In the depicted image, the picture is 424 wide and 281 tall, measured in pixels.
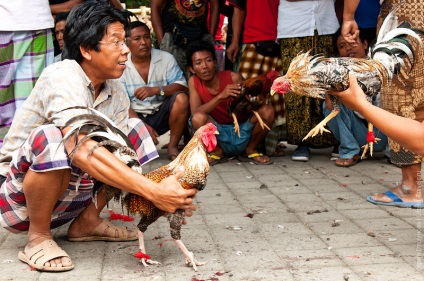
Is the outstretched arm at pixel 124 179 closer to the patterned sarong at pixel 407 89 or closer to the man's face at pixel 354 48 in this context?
the patterned sarong at pixel 407 89

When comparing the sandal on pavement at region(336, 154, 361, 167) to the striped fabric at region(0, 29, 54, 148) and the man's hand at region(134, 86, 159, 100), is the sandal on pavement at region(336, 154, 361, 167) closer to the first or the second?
the man's hand at region(134, 86, 159, 100)

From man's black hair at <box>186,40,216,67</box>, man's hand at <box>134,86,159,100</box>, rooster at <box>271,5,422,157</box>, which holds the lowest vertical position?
man's hand at <box>134,86,159,100</box>

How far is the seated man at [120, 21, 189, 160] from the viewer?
22.7ft

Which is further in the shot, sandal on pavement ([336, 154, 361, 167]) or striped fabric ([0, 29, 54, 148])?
sandal on pavement ([336, 154, 361, 167])

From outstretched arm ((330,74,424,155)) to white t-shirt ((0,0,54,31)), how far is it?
3008mm

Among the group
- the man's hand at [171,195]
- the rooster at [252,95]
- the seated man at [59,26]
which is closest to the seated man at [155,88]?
the rooster at [252,95]

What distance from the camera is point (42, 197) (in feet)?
12.0

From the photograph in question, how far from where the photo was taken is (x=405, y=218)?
457cm

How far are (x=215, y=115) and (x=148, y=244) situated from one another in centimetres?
292

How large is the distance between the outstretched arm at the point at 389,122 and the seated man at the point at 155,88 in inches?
148

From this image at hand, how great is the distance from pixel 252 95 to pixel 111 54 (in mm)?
2921

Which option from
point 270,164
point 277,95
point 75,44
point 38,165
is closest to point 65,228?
point 38,165

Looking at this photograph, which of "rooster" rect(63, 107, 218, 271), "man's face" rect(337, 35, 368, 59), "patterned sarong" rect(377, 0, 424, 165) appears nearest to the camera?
"rooster" rect(63, 107, 218, 271)

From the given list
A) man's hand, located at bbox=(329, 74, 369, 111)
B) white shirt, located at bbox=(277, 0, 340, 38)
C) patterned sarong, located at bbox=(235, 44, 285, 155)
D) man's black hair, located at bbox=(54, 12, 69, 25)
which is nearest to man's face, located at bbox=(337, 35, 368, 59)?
white shirt, located at bbox=(277, 0, 340, 38)
